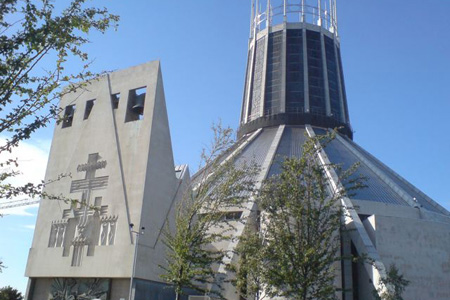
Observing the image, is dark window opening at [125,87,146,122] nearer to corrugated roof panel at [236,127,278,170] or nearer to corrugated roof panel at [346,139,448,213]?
corrugated roof panel at [236,127,278,170]

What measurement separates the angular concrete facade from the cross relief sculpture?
0.18 ft

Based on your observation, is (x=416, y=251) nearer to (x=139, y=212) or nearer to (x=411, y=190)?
(x=411, y=190)

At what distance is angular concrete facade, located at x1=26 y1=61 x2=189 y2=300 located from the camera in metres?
23.0

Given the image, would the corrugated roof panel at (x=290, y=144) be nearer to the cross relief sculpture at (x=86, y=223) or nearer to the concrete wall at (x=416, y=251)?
the concrete wall at (x=416, y=251)

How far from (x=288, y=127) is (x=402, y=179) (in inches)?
389

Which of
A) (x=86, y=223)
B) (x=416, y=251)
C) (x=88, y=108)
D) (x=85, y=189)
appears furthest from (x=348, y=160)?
(x=88, y=108)

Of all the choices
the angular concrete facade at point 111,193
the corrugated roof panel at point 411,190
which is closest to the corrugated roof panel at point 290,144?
the corrugated roof panel at point 411,190

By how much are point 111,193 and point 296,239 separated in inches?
525

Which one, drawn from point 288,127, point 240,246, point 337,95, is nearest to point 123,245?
point 240,246

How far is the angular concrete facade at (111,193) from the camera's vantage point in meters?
23.0

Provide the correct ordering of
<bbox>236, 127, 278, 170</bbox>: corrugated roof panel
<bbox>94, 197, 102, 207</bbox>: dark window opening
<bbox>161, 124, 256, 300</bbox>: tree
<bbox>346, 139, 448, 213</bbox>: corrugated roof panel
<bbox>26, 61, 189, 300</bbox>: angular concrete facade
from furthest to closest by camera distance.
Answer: <bbox>236, 127, 278, 170</bbox>: corrugated roof panel
<bbox>346, 139, 448, 213</bbox>: corrugated roof panel
<bbox>94, 197, 102, 207</bbox>: dark window opening
<bbox>26, 61, 189, 300</bbox>: angular concrete facade
<bbox>161, 124, 256, 300</bbox>: tree

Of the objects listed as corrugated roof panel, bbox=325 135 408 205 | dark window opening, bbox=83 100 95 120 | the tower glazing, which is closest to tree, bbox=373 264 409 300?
the tower glazing

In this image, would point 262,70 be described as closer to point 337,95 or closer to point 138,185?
point 337,95

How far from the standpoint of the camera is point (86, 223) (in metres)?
24.6
